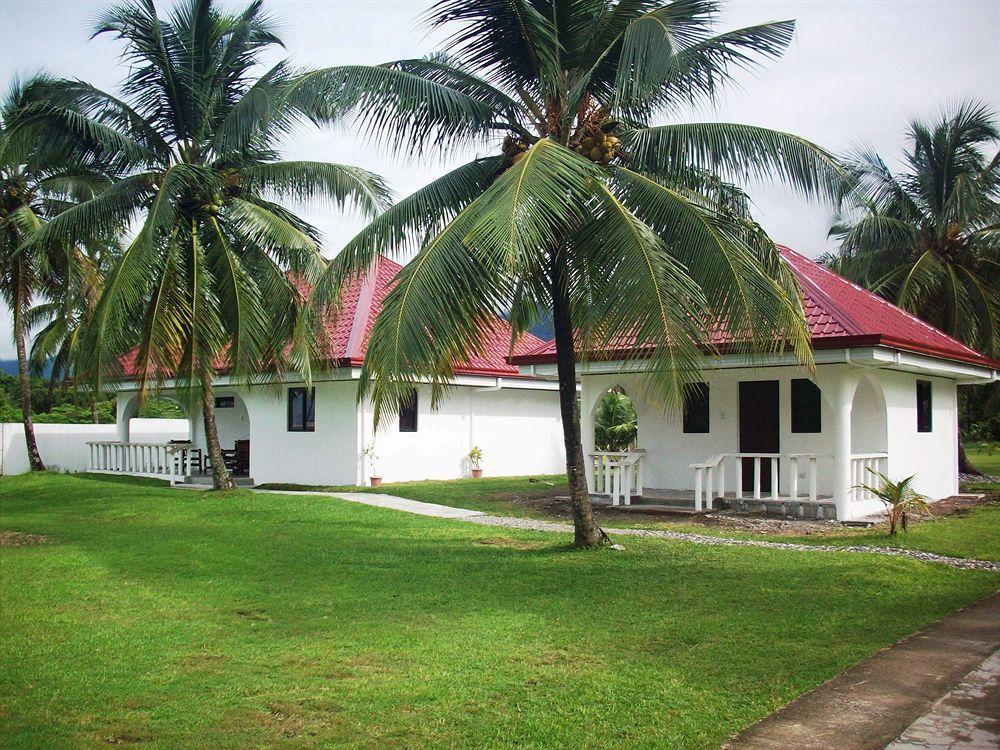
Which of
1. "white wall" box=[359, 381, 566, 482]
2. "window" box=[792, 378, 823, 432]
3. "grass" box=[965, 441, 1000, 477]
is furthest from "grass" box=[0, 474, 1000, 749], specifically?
"grass" box=[965, 441, 1000, 477]

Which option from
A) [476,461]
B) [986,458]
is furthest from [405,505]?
[986,458]

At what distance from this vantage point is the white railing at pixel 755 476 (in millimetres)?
14594

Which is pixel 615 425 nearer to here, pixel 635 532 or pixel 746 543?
pixel 635 532

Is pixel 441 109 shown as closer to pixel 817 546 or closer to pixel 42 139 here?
pixel 817 546

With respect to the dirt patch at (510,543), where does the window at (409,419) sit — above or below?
above

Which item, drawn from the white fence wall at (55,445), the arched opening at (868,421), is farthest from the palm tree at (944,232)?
the white fence wall at (55,445)

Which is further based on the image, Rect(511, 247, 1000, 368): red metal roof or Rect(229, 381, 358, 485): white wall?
Rect(229, 381, 358, 485): white wall

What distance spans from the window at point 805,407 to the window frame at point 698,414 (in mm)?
1537

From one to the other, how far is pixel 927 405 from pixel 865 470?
13.2ft

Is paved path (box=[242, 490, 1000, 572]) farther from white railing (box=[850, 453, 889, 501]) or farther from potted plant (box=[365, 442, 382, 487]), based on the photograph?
white railing (box=[850, 453, 889, 501])

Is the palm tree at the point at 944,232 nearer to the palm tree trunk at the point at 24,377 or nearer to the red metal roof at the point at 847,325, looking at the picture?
the red metal roof at the point at 847,325

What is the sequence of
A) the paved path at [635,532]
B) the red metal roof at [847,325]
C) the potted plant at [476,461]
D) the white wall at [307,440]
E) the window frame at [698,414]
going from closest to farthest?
the paved path at [635,532] < the red metal roof at [847,325] < the window frame at [698,414] < the white wall at [307,440] < the potted plant at [476,461]

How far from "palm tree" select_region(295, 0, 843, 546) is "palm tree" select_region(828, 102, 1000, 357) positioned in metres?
12.4

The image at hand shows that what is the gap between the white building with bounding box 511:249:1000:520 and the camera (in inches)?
562
